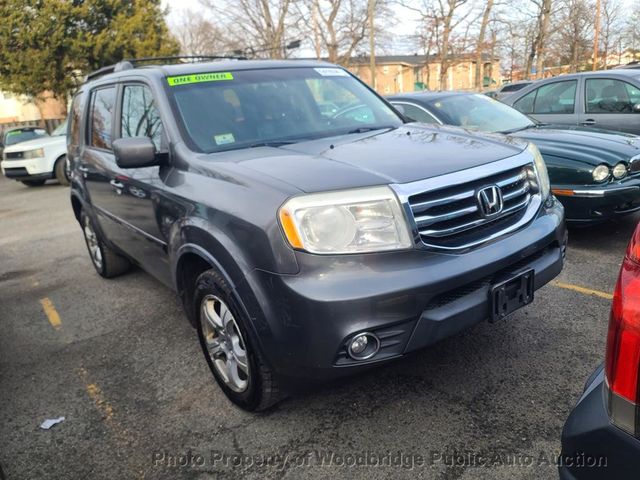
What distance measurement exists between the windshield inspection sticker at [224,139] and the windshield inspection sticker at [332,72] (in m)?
1.13

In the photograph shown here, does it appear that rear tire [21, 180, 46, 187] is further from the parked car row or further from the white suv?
the parked car row

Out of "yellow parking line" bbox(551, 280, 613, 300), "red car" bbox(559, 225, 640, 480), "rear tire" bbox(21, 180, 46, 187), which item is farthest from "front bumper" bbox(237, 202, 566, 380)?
"rear tire" bbox(21, 180, 46, 187)

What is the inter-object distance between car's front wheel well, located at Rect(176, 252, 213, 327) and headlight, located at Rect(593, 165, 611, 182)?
3568 millimetres

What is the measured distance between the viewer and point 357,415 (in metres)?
2.68

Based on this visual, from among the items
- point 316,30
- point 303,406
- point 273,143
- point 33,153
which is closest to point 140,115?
point 273,143

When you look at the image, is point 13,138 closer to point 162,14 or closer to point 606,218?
point 162,14

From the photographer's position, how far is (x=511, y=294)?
2463 millimetres

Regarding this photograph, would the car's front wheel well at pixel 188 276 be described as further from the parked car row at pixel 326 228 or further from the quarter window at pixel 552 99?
the quarter window at pixel 552 99

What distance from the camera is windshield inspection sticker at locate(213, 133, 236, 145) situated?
3.07 m

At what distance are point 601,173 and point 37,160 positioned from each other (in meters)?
13.3

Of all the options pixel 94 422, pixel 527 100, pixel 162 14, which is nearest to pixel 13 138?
pixel 162 14

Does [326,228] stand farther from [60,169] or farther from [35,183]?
[35,183]

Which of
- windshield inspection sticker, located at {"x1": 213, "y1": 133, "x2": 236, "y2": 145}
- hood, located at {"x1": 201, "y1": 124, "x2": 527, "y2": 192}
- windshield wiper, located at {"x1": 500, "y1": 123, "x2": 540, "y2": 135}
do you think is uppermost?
windshield inspection sticker, located at {"x1": 213, "y1": 133, "x2": 236, "y2": 145}

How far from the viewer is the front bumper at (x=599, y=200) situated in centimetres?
457
